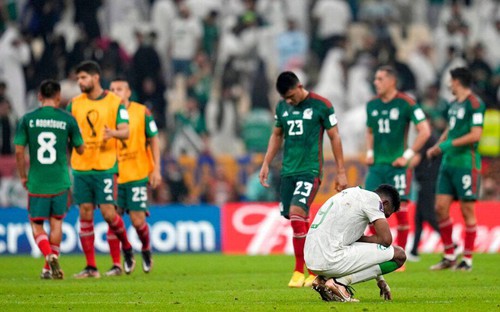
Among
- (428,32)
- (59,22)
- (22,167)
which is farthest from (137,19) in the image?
(22,167)

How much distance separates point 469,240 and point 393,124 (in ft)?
6.69

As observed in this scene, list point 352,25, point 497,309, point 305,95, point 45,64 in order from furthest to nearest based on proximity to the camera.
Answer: point 352,25, point 45,64, point 305,95, point 497,309

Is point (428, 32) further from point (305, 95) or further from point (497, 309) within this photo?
point (497, 309)

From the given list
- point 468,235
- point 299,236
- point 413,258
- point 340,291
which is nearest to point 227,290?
point 299,236

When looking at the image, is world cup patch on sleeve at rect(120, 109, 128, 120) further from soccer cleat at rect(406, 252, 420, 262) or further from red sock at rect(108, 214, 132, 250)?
soccer cleat at rect(406, 252, 420, 262)

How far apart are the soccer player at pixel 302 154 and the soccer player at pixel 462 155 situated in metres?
2.83

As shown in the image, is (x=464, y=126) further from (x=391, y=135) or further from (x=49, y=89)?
(x=49, y=89)

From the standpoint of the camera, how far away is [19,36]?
28.8 metres

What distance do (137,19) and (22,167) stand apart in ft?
49.3

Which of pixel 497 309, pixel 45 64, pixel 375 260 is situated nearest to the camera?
pixel 497 309

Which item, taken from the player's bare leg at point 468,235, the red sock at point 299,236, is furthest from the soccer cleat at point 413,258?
the red sock at point 299,236

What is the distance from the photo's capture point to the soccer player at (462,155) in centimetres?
1781

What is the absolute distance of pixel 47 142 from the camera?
16484mm

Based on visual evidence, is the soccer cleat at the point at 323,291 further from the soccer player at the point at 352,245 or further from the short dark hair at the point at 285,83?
the short dark hair at the point at 285,83
